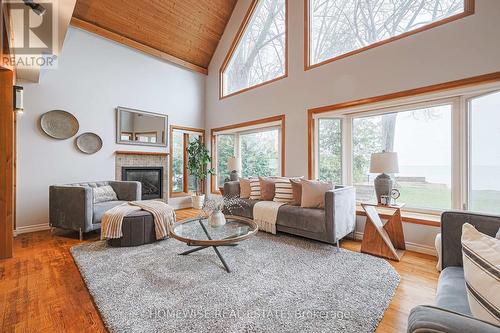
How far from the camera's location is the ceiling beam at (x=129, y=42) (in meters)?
4.10

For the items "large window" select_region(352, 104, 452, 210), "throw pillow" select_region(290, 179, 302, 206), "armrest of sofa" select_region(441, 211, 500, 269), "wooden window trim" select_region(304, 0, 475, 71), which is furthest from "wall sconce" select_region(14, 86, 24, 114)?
"large window" select_region(352, 104, 452, 210)

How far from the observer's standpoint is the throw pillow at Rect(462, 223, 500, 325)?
2.44ft

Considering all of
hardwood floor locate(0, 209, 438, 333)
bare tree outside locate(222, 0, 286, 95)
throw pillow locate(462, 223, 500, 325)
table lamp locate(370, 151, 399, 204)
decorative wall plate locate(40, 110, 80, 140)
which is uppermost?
bare tree outside locate(222, 0, 286, 95)

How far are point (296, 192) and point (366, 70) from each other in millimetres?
2025

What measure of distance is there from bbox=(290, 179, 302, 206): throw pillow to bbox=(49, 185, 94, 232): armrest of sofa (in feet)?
9.50

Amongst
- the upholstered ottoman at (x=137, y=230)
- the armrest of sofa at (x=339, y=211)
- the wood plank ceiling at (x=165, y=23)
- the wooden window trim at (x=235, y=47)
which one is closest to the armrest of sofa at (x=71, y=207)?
the upholstered ottoman at (x=137, y=230)

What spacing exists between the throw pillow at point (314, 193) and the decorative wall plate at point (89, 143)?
3.83 meters

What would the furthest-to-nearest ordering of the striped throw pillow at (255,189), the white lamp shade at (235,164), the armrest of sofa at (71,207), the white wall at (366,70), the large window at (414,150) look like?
1. the white lamp shade at (235,164)
2. the striped throw pillow at (255,189)
3. the armrest of sofa at (71,207)
4. the large window at (414,150)
5. the white wall at (366,70)

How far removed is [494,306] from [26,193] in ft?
17.1

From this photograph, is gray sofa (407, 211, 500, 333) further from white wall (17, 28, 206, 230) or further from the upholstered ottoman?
white wall (17, 28, 206, 230)

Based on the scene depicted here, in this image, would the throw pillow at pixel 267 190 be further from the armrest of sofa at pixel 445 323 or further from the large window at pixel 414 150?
the armrest of sofa at pixel 445 323

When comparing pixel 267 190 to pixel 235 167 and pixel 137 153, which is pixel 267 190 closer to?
pixel 235 167

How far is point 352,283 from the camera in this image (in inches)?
79.4

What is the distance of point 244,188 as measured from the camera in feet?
13.5
